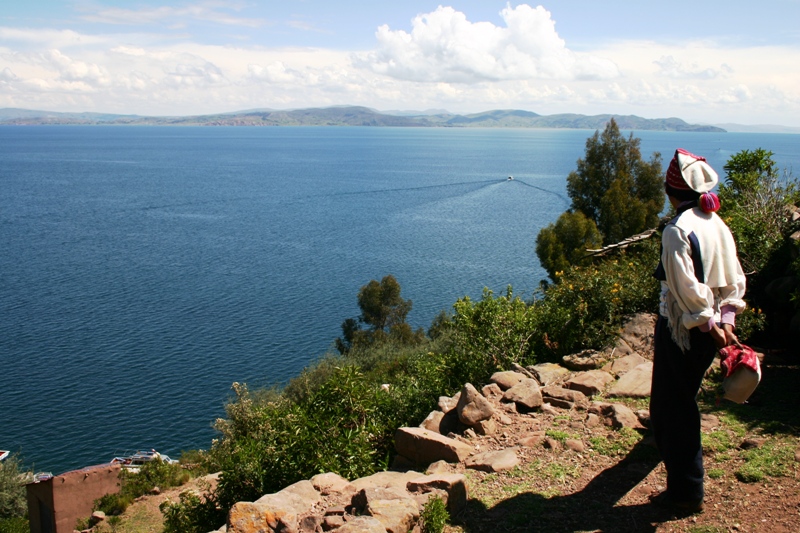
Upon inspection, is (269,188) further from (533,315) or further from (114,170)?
(533,315)

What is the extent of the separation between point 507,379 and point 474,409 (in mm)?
1247

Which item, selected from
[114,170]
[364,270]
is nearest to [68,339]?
[364,270]

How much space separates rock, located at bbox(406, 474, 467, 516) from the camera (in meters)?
4.95

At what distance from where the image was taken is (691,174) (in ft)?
14.6

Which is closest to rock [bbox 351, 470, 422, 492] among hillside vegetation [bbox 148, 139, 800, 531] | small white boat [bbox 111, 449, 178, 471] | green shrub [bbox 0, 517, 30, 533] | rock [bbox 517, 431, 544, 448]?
hillside vegetation [bbox 148, 139, 800, 531]

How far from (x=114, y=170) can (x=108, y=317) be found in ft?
270

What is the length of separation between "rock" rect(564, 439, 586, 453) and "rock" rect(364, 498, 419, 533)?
1807 mm

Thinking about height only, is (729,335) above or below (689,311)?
below

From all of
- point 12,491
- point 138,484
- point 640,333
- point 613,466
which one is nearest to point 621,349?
point 640,333

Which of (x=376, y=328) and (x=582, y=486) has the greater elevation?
(x=582, y=486)

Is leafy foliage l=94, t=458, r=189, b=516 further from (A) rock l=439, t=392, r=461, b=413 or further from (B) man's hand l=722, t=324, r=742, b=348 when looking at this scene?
(B) man's hand l=722, t=324, r=742, b=348

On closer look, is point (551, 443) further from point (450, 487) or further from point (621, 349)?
point (621, 349)

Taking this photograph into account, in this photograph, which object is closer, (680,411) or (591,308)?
(680,411)

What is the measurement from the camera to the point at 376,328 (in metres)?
37.4
